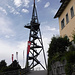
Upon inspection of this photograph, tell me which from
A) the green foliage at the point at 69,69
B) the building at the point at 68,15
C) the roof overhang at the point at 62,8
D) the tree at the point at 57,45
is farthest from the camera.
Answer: the roof overhang at the point at 62,8

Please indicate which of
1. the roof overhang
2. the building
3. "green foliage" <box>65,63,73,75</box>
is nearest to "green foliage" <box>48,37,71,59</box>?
the building

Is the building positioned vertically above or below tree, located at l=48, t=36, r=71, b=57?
above

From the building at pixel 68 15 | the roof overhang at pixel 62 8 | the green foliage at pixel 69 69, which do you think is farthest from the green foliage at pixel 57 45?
the roof overhang at pixel 62 8

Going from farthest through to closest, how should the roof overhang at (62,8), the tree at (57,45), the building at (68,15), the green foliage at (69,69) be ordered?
the roof overhang at (62,8)
the building at (68,15)
the tree at (57,45)
the green foliage at (69,69)

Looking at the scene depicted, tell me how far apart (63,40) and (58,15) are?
9123 millimetres

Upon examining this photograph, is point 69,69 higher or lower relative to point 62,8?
lower

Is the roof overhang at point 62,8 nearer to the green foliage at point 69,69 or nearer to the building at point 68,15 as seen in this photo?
the building at point 68,15

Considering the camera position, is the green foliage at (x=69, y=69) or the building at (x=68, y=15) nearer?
the green foliage at (x=69, y=69)

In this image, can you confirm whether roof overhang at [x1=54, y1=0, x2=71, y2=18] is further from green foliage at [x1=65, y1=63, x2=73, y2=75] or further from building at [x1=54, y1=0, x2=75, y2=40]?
green foliage at [x1=65, y1=63, x2=73, y2=75]

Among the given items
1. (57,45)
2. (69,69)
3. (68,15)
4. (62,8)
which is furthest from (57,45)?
(62,8)

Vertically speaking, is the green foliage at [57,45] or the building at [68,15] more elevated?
the building at [68,15]

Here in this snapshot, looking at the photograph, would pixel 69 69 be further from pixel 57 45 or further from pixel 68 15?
pixel 68 15

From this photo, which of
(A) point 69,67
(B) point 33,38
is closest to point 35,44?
(B) point 33,38

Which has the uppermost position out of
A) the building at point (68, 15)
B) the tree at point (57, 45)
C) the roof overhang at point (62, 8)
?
the roof overhang at point (62, 8)
